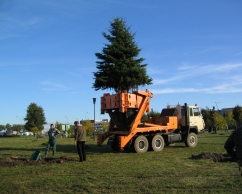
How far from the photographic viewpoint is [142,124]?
17.2 m

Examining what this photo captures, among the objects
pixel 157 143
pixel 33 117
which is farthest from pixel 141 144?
pixel 33 117

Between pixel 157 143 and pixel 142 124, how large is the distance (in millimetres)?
1384

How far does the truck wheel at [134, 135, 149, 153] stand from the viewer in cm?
1610

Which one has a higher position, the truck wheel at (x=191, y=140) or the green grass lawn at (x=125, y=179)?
the truck wheel at (x=191, y=140)

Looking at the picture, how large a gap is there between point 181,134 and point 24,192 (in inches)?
533

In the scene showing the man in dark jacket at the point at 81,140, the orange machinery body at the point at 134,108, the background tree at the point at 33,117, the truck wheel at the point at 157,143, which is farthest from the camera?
the background tree at the point at 33,117

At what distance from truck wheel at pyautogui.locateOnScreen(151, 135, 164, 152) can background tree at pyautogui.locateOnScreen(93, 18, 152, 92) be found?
337 inches

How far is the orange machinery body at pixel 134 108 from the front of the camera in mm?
16344

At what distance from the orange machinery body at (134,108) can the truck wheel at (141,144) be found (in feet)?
1.14

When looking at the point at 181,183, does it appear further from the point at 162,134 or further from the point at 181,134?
the point at 181,134

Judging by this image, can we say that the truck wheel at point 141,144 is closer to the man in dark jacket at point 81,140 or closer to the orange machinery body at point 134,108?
the orange machinery body at point 134,108

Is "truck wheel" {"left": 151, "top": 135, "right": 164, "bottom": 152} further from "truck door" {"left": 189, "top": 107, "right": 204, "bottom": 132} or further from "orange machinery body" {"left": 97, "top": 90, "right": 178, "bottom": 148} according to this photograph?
"truck door" {"left": 189, "top": 107, "right": 204, "bottom": 132}

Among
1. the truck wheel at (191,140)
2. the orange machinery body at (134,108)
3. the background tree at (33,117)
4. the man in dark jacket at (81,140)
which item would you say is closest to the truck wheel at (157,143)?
the orange machinery body at (134,108)

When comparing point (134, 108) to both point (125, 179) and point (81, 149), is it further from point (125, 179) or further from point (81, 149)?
point (125, 179)
